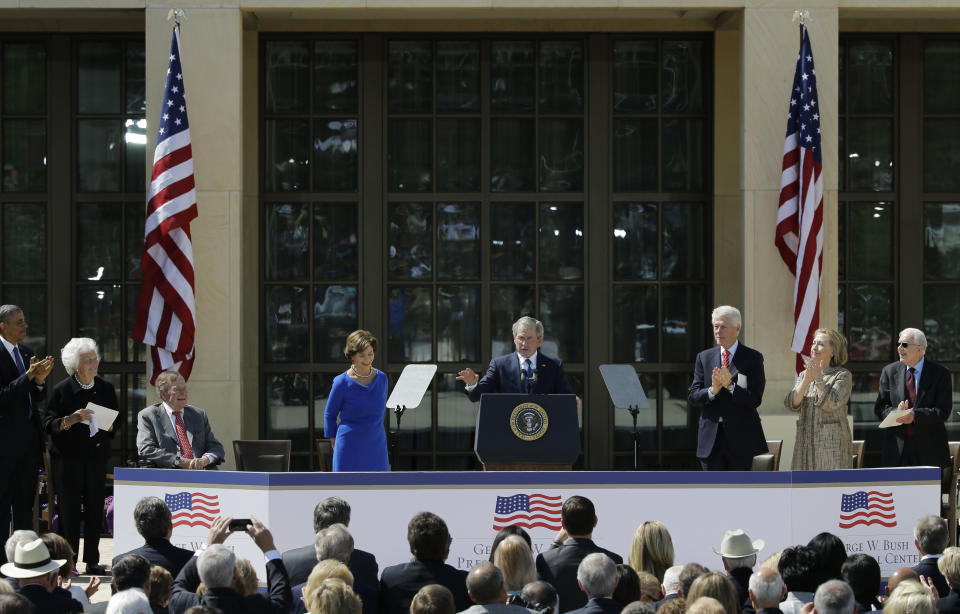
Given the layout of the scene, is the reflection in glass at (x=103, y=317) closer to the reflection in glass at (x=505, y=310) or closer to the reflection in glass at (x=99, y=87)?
Answer: the reflection in glass at (x=99, y=87)

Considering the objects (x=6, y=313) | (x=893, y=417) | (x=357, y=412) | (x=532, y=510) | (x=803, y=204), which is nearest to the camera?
(x=532, y=510)

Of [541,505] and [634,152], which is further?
[634,152]

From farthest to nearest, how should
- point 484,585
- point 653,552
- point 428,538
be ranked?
point 653,552 → point 428,538 → point 484,585

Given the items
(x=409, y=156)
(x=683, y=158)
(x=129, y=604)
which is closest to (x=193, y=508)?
(x=129, y=604)

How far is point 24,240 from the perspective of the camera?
576 inches

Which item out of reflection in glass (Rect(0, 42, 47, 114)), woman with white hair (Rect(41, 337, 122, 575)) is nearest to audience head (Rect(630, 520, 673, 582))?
woman with white hair (Rect(41, 337, 122, 575))

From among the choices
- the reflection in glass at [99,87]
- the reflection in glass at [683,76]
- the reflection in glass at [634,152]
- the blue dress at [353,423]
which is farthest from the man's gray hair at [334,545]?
the reflection in glass at [99,87]

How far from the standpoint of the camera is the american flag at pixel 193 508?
8844 millimetres

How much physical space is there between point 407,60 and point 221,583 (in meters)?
9.50

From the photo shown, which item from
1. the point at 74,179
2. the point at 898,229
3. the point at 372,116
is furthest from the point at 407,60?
the point at 898,229

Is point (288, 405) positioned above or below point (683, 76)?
below

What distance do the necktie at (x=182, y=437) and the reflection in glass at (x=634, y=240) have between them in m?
6.12

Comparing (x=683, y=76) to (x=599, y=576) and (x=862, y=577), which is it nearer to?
(x=862, y=577)

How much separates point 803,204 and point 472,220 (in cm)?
386
